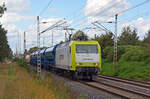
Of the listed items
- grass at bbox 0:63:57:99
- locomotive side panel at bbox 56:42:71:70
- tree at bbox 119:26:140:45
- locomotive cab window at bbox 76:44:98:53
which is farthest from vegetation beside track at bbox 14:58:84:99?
tree at bbox 119:26:140:45

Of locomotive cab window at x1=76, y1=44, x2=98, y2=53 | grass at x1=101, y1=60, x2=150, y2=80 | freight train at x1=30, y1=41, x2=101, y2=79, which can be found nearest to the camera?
freight train at x1=30, y1=41, x2=101, y2=79

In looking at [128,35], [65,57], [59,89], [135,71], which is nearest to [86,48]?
[65,57]

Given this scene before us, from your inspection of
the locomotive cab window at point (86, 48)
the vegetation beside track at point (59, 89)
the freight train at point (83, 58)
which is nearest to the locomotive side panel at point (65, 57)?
the freight train at point (83, 58)

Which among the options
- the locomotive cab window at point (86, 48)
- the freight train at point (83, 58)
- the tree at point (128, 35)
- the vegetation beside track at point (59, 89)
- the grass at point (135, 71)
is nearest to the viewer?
the vegetation beside track at point (59, 89)

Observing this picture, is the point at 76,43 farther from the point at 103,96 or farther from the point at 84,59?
the point at 103,96

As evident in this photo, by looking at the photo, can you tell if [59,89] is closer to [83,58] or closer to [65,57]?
[83,58]

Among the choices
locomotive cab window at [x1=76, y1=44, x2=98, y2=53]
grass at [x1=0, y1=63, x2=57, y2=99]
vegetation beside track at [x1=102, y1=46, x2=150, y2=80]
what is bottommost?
grass at [x1=0, y1=63, x2=57, y2=99]

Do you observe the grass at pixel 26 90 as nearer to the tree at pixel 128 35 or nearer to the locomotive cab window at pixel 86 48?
the locomotive cab window at pixel 86 48

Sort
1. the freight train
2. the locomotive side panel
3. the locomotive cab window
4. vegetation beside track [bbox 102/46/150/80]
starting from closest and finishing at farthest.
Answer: the freight train
the locomotive cab window
the locomotive side panel
vegetation beside track [bbox 102/46/150/80]


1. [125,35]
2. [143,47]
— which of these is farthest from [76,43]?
[125,35]

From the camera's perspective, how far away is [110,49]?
1832 inches

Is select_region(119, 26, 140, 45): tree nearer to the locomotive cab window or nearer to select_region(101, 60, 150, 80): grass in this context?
select_region(101, 60, 150, 80): grass

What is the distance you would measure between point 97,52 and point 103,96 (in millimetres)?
9738

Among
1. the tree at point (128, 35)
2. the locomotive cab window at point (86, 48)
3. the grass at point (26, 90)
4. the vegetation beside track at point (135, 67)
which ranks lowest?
the grass at point (26, 90)
